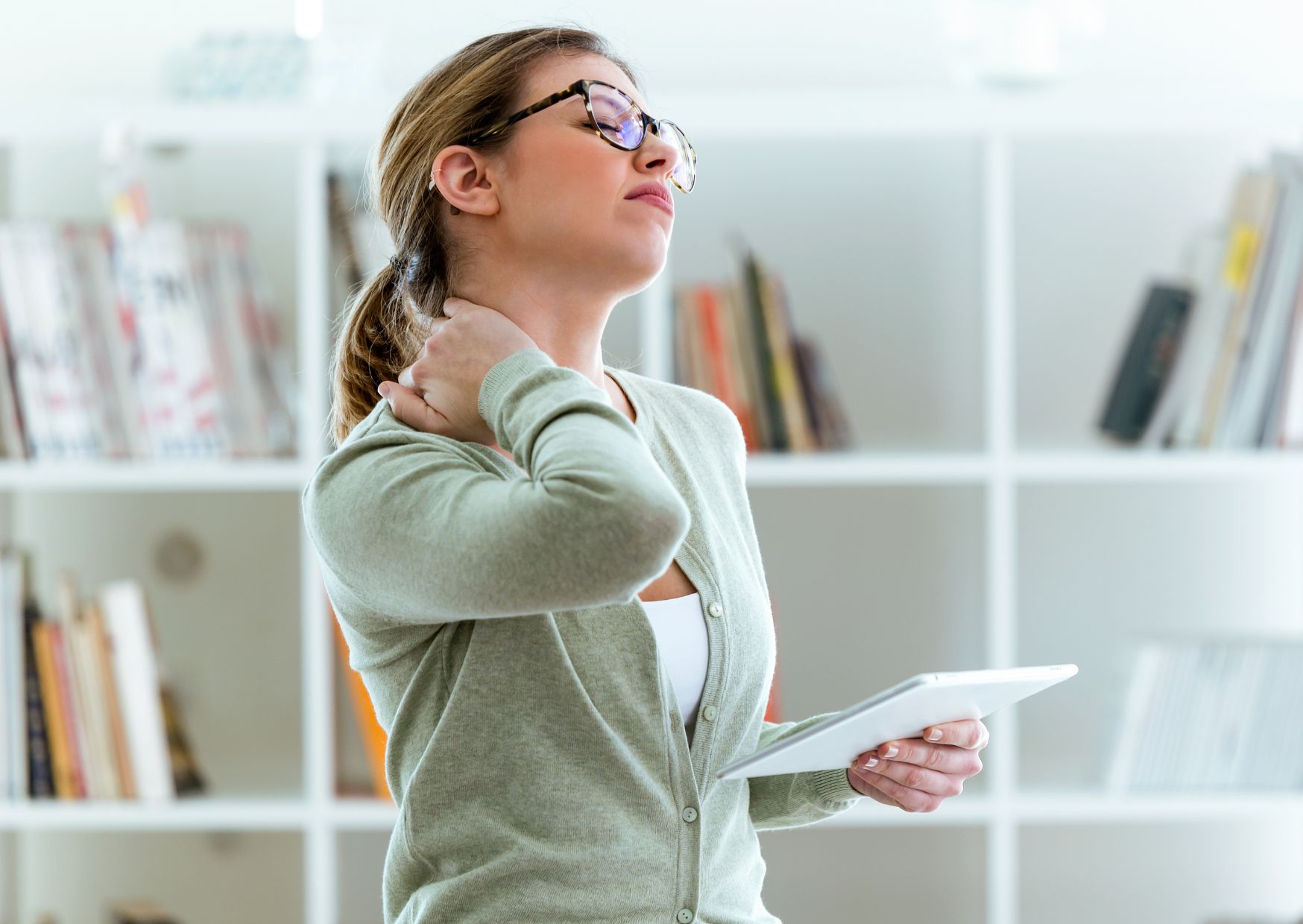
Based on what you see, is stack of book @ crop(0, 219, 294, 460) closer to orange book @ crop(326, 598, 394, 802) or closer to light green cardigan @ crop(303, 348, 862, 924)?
orange book @ crop(326, 598, 394, 802)

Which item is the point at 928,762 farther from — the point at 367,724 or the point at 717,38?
the point at 717,38

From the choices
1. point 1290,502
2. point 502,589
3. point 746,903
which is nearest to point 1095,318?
point 1290,502

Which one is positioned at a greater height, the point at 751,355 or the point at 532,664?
the point at 751,355

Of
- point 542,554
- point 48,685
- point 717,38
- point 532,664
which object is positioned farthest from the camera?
point 717,38

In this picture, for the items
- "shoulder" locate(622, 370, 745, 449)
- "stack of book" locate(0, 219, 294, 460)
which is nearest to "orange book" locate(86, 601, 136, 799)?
"stack of book" locate(0, 219, 294, 460)

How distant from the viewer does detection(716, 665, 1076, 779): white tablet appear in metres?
0.89

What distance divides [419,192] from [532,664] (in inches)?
15.0

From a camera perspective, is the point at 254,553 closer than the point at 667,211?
No

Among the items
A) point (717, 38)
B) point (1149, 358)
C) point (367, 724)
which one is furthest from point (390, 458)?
point (717, 38)

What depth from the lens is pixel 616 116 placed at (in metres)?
1.06

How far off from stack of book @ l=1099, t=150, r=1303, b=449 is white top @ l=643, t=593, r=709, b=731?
4.50 feet

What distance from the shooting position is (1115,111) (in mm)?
2100

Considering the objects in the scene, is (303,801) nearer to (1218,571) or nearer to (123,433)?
(123,433)

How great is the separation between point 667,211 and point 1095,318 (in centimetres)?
161
